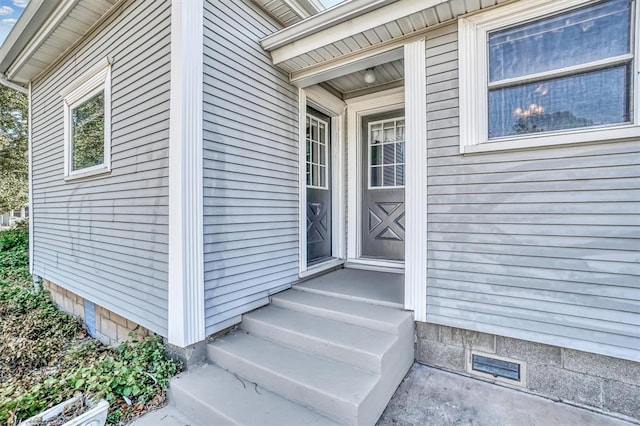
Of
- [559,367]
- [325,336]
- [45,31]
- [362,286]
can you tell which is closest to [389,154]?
[362,286]

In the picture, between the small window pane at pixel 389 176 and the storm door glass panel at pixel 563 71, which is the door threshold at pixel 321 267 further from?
the storm door glass panel at pixel 563 71

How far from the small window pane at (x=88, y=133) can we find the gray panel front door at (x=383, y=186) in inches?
134

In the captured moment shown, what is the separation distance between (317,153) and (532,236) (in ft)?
8.87

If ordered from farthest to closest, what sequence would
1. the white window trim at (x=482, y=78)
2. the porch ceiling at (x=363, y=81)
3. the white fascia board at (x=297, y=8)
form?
the porch ceiling at (x=363, y=81) → the white fascia board at (x=297, y=8) → the white window trim at (x=482, y=78)

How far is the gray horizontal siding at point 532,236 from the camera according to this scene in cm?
191

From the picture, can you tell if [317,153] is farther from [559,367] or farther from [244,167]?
[559,367]

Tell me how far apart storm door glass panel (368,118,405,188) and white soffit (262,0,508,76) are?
1.36m

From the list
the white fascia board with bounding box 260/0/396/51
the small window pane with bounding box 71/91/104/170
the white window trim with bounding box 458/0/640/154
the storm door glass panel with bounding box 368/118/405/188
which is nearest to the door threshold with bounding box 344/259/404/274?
the storm door glass panel with bounding box 368/118/405/188

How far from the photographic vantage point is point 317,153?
4070 millimetres

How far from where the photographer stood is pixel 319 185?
4055 mm

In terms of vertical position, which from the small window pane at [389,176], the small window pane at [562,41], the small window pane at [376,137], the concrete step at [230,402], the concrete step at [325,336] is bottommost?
the concrete step at [230,402]

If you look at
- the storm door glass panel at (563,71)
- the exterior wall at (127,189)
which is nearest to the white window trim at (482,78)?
the storm door glass panel at (563,71)

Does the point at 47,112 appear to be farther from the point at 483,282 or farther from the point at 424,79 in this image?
the point at 483,282

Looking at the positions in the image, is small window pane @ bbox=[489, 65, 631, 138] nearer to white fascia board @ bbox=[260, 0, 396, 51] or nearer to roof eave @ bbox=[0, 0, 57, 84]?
white fascia board @ bbox=[260, 0, 396, 51]
